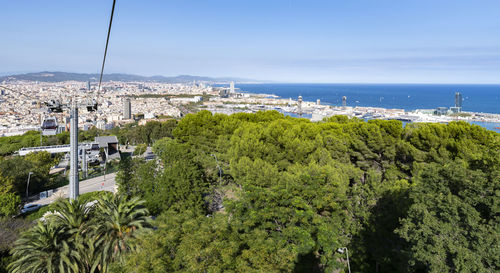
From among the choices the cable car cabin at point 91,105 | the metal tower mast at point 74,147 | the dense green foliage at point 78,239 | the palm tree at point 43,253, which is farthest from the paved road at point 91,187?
the palm tree at point 43,253

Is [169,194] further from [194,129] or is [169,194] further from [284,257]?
[194,129]

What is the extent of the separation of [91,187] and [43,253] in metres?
12.4

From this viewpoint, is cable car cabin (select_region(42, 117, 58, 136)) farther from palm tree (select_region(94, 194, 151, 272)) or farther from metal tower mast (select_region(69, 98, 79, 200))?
palm tree (select_region(94, 194, 151, 272))

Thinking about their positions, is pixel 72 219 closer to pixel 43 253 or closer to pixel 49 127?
pixel 43 253

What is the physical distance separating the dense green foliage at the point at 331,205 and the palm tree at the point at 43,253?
1784 millimetres

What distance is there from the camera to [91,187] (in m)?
18.6

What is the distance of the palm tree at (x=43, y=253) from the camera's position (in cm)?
718

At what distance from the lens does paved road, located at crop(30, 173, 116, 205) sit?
1648 centimetres

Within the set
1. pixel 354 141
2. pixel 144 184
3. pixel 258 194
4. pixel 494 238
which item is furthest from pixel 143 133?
pixel 494 238

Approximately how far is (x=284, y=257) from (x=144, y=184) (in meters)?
8.13

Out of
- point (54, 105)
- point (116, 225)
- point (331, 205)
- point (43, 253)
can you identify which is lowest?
point (43, 253)

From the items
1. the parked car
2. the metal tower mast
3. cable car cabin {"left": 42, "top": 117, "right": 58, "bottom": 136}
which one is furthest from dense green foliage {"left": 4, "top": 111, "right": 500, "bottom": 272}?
cable car cabin {"left": 42, "top": 117, "right": 58, "bottom": 136}

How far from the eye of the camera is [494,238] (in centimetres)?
561

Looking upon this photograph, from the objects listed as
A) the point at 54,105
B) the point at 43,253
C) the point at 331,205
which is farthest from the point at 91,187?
the point at 331,205
